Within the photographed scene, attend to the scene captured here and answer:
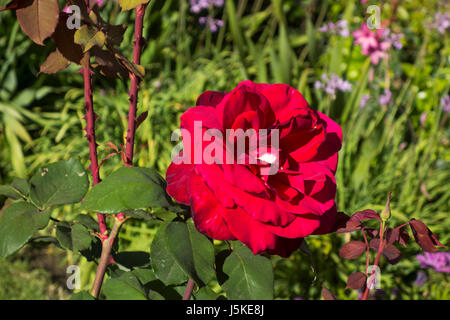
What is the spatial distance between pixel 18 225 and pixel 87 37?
21 cm

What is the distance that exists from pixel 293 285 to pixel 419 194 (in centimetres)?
69

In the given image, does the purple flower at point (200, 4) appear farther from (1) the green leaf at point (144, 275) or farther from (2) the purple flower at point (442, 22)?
(1) the green leaf at point (144, 275)

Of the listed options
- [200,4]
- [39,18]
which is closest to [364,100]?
[200,4]

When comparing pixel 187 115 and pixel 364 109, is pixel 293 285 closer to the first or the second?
pixel 364 109

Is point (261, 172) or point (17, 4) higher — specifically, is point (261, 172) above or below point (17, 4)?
below

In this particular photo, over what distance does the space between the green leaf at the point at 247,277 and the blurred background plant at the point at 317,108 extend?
0.90m

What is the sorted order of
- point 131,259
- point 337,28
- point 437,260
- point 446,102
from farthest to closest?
point 337,28 → point 446,102 → point 437,260 → point 131,259

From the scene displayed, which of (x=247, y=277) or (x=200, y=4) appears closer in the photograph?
(x=247, y=277)

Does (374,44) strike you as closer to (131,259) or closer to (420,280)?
(420,280)

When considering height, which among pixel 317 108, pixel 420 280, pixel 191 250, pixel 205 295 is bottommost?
pixel 420 280

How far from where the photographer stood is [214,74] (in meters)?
2.15

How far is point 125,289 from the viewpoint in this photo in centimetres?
50

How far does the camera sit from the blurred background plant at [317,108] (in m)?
1.50
